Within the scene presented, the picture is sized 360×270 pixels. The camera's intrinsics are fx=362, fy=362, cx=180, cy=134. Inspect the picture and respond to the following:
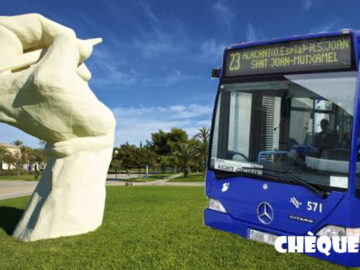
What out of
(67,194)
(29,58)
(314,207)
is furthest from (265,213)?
(29,58)

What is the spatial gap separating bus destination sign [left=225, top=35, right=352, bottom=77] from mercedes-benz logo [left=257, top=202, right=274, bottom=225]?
1981 mm

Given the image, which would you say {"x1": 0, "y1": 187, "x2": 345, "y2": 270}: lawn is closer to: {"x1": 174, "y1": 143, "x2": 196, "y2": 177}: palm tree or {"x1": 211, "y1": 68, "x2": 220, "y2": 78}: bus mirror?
{"x1": 211, "y1": 68, "x2": 220, "y2": 78}: bus mirror

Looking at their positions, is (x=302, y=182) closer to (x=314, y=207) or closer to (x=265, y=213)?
(x=314, y=207)

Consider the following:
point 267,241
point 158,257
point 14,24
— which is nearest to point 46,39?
point 14,24

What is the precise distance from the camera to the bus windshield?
4.57m

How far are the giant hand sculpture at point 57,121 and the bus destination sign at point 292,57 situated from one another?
3.48 metres

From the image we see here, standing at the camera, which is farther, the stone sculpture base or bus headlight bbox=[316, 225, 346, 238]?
the stone sculpture base

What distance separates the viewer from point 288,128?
17.4 ft

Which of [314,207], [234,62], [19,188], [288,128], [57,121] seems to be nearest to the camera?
[314,207]

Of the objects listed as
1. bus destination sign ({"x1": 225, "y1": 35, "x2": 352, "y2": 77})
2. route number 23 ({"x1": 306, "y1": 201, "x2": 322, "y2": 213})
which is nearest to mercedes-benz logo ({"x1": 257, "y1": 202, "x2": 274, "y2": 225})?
route number 23 ({"x1": 306, "y1": 201, "x2": 322, "y2": 213})

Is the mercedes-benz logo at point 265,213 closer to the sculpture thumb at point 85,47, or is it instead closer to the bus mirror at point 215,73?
the bus mirror at point 215,73

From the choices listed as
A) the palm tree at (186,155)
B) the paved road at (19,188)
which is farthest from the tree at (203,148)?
Result: the paved road at (19,188)

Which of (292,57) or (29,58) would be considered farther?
(29,58)

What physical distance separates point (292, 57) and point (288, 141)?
124cm
